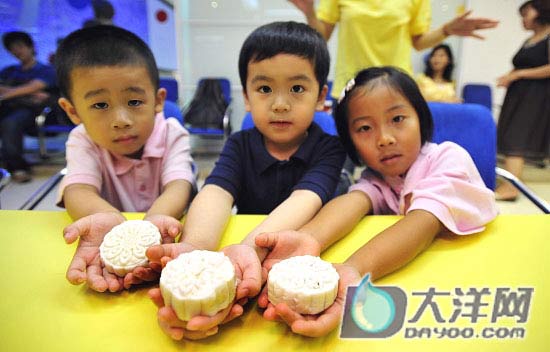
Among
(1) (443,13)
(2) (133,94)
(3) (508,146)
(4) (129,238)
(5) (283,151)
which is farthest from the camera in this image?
(1) (443,13)

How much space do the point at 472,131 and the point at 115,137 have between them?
3.78 ft

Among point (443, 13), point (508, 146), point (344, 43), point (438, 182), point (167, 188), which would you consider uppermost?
point (443, 13)

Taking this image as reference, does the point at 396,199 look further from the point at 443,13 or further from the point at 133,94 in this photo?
the point at 443,13

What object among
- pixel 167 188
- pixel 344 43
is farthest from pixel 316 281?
pixel 344 43

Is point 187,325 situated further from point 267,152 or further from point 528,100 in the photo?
point 528,100

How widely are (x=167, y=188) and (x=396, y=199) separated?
65cm

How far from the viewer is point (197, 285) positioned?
49 cm

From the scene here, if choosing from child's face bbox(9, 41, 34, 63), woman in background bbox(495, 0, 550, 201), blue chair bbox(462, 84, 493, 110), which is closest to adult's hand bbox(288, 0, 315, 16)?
woman in background bbox(495, 0, 550, 201)

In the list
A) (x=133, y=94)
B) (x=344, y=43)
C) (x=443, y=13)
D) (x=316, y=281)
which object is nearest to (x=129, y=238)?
(x=316, y=281)

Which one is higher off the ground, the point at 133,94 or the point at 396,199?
the point at 133,94

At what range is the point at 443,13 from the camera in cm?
394

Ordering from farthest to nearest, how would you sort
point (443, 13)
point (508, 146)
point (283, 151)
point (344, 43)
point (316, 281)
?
point (443, 13) < point (508, 146) < point (344, 43) < point (283, 151) < point (316, 281)

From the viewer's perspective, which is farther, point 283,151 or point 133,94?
point 283,151

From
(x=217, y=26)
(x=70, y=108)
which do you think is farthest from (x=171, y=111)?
(x=217, y=26)
